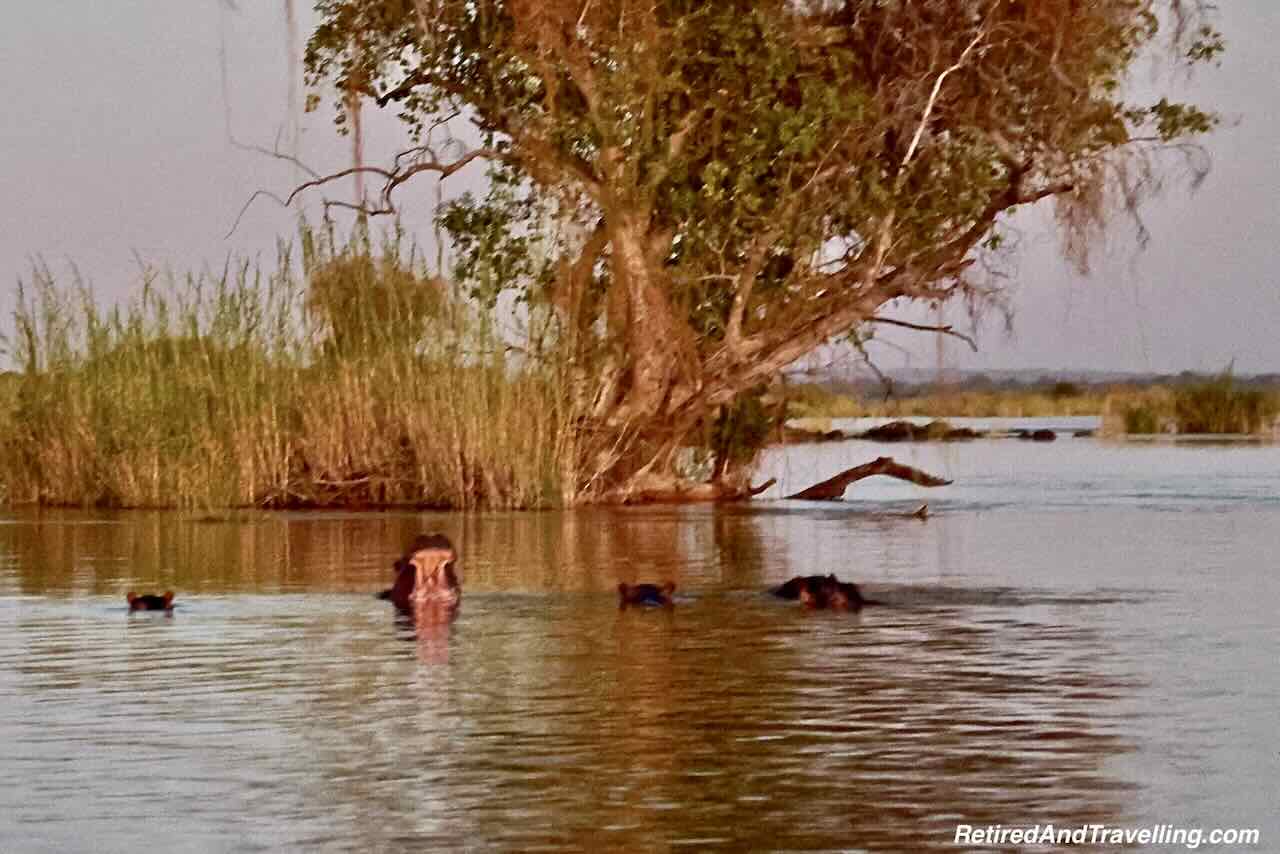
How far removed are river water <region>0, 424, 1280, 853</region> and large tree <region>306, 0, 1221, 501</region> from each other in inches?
238

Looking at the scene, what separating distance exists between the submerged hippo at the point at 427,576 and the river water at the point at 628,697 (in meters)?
0.20

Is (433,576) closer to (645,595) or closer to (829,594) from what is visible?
(645,595)

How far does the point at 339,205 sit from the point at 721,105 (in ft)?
14.4

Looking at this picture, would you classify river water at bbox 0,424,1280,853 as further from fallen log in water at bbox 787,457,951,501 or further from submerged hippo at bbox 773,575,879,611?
fallen log in water at bbox 787,457,951,501

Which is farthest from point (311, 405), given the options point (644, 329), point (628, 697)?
point (628, 697)

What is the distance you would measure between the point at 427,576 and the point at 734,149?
39.4 feet

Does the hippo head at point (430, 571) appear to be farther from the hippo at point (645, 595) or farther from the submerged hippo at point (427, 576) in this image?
the hippo at point (645, 595)

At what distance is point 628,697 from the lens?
10.7 meters

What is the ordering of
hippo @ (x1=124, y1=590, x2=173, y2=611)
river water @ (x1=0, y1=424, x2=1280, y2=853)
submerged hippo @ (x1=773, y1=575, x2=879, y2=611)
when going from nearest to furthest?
1. river water @ (x1=0, y1=424, x2=1280, y2=853)
2. hippo @ (x1=124, y1=590, x2=173, y2=611)
3. submerged hippo @ (x1=773, y1=575, x2=879, y2=611)

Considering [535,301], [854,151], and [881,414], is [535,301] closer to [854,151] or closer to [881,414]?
[854,151]

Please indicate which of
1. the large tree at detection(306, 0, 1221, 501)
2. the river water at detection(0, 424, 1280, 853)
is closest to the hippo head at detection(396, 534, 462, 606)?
the river water at detection(0, 424, 1280, 853)

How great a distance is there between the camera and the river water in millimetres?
7898

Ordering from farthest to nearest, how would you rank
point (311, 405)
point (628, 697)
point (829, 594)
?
1. point (311, 405)
2. point (829, 594)
3. point (628, 697)

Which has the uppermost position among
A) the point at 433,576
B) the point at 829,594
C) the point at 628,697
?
the point at 433,576
